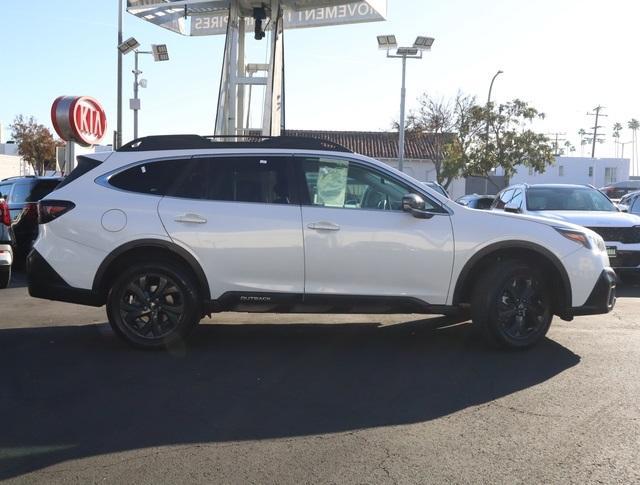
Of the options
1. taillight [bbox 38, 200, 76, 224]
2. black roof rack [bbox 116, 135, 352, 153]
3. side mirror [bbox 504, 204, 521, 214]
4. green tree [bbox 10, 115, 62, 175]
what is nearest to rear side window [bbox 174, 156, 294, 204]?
black roof rack [bbox 116, 135, 352, 153]

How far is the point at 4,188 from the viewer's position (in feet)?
44.1

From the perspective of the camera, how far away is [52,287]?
243 inches

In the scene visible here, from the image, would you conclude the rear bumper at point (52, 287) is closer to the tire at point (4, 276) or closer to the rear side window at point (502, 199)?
the tire at point (4, 276)

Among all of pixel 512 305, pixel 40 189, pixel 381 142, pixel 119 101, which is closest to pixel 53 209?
pixel 512 305

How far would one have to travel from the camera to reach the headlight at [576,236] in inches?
246

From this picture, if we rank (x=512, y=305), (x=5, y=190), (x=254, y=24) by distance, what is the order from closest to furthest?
(x=512, y=305) → (x=5, y=190) → (x=254, y=24)

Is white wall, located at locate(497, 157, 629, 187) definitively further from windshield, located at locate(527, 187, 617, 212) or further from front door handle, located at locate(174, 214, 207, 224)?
front door handle, located at locate(174, 214, 207, 224)

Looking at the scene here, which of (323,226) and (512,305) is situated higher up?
(323,226)

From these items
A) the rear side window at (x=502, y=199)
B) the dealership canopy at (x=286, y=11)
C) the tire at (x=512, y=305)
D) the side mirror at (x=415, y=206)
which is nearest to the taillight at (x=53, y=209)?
the side mirror at (x=415, y=206)

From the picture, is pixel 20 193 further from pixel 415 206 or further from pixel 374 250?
pixel 415 206

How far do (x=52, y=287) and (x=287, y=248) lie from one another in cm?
229

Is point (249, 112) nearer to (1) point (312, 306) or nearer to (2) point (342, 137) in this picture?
(1) point (312, 306)

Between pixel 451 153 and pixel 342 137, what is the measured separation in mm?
10199

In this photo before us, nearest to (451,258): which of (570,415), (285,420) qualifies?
(570,415)
